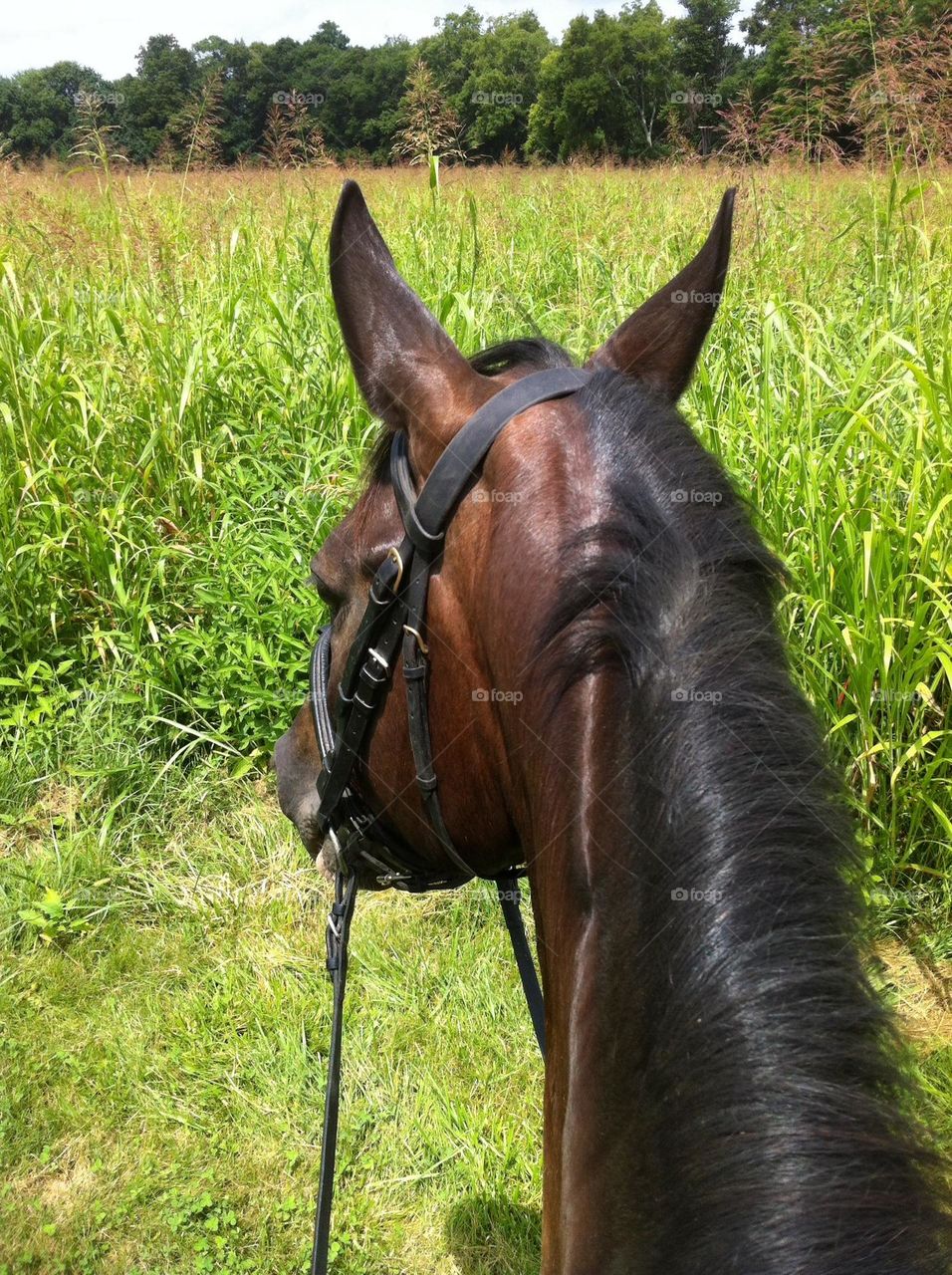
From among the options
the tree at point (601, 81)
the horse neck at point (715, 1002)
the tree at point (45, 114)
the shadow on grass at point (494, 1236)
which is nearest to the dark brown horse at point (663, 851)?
the horse neck at point (715, 1002)

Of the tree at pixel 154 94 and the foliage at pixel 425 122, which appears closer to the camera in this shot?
the foliage at pixel 425 122

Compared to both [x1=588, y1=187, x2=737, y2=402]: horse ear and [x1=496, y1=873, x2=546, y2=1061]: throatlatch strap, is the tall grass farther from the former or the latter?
[x1=588, y1=187, x2=737, y2=402]: horse ear

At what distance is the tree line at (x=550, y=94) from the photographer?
443cm

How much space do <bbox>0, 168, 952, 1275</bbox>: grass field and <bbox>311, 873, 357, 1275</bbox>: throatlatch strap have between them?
116 cm

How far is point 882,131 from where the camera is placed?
4.41 meters

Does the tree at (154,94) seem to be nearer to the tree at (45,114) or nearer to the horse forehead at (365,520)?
the tree at (45,114)

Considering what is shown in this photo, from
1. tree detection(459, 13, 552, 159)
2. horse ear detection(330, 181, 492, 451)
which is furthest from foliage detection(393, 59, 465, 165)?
tree detection(459, 13, 552, 159)

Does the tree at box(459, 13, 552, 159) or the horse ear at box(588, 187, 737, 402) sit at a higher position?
the tree at box(459, 13, 552, 159)

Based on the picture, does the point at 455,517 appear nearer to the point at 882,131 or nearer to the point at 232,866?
the point at 232,866

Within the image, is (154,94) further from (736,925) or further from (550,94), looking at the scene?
(550,94)

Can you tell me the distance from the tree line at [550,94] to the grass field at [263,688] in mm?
363

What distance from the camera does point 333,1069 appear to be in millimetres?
1734

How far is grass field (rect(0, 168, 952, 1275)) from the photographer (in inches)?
112

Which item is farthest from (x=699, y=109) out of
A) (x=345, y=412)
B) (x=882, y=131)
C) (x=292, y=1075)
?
(x=292, y=1075)
